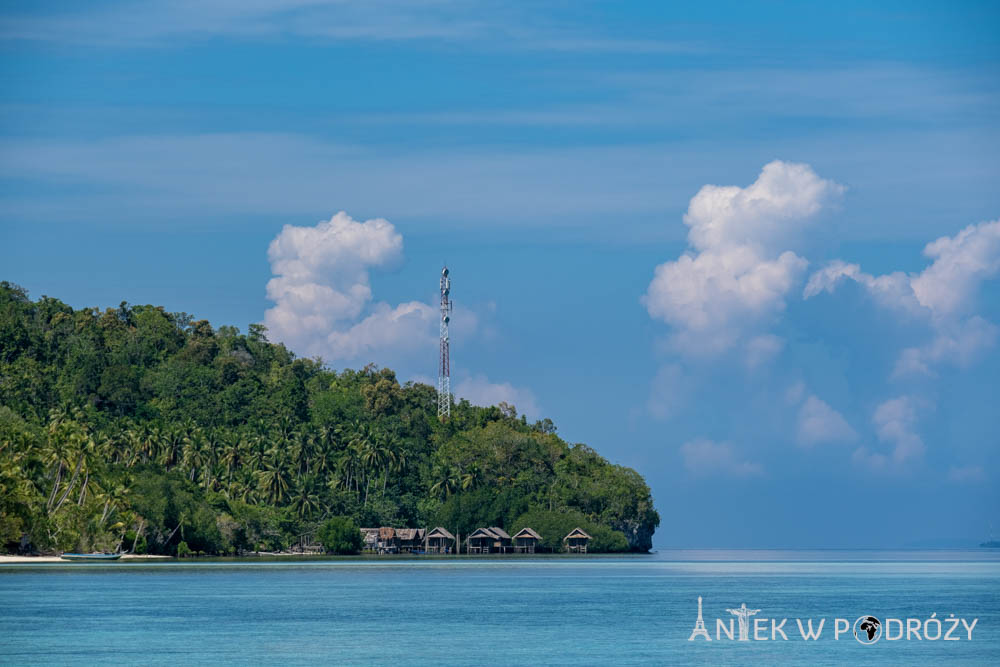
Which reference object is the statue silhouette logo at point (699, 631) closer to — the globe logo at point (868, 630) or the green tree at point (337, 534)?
the globe logo at point (868, 630)

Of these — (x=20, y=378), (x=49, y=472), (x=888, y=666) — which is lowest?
(x=888, y=666)

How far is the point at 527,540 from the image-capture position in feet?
510

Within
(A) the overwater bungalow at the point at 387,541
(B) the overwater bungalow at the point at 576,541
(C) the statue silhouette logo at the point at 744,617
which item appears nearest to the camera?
(C) the statue silhouette logo at the point at 744,617

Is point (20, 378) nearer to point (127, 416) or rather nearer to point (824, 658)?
point (127, 416)

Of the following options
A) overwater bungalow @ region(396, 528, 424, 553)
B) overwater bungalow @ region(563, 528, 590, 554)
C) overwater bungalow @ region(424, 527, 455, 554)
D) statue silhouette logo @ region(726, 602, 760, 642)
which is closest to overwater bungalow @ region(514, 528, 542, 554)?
overwater bungalow @ region(563, 528, 590, 554)

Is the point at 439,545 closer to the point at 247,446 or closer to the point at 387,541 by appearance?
the point at 387,541

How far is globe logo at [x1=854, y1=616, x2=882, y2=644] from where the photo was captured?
1957 inches

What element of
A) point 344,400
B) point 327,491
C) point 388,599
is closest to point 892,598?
point 388,599

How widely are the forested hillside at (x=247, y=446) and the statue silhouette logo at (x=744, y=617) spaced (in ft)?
191

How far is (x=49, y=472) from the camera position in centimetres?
10375

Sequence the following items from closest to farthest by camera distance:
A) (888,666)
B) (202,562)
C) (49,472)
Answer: (888,666), (49,472), (202,562)

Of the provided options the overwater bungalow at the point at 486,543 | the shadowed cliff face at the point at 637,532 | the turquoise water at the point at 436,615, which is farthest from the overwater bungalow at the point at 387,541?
the turquoise water at the point at 436,615

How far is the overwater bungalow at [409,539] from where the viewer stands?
480ft

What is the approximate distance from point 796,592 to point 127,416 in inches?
3686
